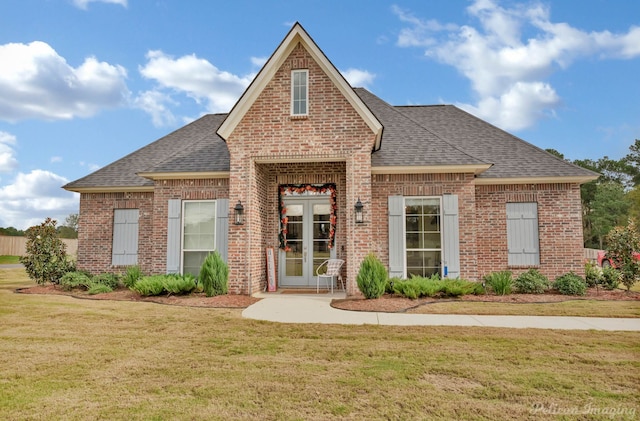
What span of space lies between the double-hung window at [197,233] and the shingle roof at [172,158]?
44.1 inches

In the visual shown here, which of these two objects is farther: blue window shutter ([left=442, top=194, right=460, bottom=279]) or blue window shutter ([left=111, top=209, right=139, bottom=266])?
blue window shutter ([left=111, top=209, right=139, bottom=266])

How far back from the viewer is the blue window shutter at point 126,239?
42.1 ft

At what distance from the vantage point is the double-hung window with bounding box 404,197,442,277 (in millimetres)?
10875

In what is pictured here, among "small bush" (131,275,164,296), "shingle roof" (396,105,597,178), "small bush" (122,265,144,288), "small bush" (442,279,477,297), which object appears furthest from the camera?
"shingle roof" (396,105,597,178)

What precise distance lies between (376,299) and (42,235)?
33.8 feet

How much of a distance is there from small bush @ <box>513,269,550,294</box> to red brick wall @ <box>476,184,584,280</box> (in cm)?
81

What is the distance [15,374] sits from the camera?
4.38 m

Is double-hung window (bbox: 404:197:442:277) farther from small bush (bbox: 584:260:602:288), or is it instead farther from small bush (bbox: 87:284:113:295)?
small bush (bbox: 87:284:113:295)

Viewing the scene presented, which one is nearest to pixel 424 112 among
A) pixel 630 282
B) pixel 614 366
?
pixel 630 282

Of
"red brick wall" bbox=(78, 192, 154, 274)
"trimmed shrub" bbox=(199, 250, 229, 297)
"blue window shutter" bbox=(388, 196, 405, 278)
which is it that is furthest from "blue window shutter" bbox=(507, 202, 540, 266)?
"red brick wall" bbox=(78, 192, 154, 274)

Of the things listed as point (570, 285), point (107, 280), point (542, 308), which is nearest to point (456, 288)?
point (542, 308)

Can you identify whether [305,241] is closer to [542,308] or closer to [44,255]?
[542,308]

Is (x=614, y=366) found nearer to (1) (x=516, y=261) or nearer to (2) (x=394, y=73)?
(1) (x=516, y=261)

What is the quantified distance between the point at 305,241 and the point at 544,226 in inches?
267
